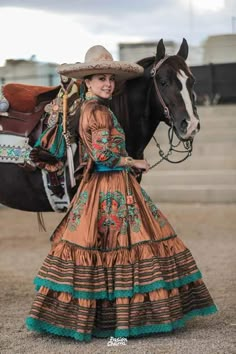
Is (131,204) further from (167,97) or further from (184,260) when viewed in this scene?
(167,97)

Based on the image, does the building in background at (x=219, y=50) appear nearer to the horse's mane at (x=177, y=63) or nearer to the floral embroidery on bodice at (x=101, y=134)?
the horse's mane at (x=177, y=63)

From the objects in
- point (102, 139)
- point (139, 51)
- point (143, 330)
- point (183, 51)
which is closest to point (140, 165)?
point (102, 139)

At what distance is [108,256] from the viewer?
372 centimetres

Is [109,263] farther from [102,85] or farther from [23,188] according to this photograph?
[23,188]

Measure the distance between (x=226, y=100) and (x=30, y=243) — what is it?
6976 mm

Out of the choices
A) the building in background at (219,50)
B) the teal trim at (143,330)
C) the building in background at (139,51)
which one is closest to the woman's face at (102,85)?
the teal trim at (143,330)

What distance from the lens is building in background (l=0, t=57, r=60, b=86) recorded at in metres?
12.1

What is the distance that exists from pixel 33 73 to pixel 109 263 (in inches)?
375

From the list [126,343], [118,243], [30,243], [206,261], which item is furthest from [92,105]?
[30,243]

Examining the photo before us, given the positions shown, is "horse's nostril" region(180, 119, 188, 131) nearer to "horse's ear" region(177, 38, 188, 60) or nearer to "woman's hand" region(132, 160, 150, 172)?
"woman's hand" region(132, 160, 150, 172)

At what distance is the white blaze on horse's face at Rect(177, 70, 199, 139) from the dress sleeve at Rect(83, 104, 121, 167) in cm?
47

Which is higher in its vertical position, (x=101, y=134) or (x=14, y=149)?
(x=101, y=134)

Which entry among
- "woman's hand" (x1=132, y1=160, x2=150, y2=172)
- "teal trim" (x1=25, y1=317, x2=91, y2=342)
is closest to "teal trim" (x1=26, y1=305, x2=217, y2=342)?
"teal trim" (x1=25, y1=317, x2=91, y2=342)

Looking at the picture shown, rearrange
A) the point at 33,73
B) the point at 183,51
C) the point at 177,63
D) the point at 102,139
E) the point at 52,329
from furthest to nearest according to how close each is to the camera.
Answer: the point at 33,73
the point at 183,51
the point at 177,63
the point at 52,329
the point at 102,139
